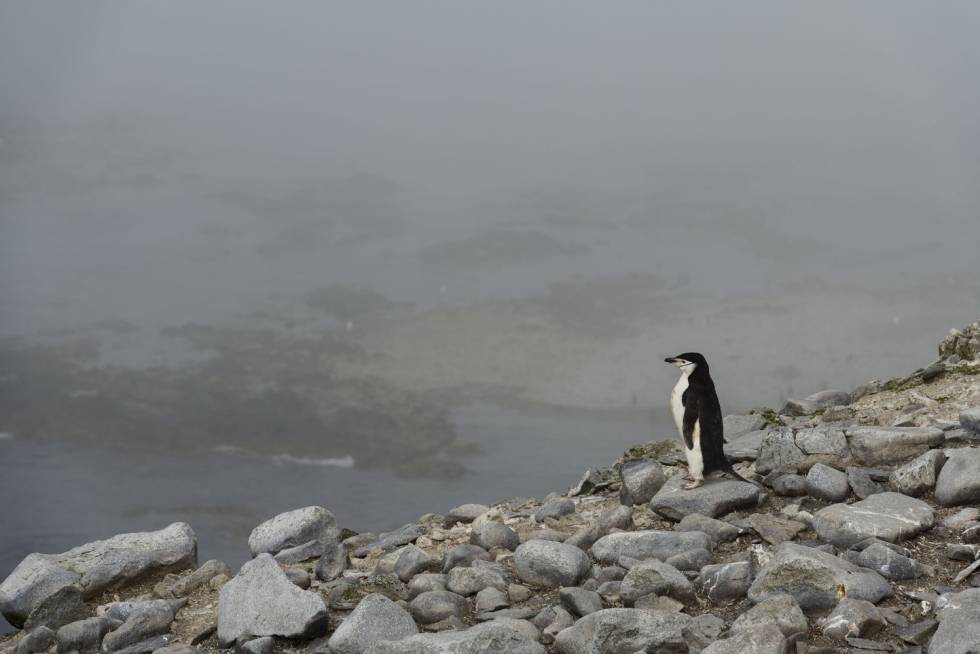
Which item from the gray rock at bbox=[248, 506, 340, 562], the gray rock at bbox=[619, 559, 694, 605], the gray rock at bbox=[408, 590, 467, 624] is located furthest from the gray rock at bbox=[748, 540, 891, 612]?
the gray rock at bbox=[248, 506, 340, 562]

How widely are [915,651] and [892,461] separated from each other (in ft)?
12.1

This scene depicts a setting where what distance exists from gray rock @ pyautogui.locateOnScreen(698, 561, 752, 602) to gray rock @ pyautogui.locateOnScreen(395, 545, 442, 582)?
2447mm

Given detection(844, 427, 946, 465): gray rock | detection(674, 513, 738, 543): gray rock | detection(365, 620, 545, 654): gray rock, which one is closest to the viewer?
detection(365, 620, 545, 654): gray rock

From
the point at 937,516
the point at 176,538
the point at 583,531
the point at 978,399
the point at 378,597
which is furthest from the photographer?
the point at 978,399

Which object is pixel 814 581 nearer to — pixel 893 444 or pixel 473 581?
pixel 473 581

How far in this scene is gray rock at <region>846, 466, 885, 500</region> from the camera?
9070 millimetres

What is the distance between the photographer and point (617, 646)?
6684 millimetres

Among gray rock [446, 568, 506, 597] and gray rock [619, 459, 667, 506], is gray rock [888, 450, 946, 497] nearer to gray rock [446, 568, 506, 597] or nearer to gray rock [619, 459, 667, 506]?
gray rock [619, 459, 667, 506]

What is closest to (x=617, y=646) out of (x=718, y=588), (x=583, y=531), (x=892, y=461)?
(x=718, y=588)

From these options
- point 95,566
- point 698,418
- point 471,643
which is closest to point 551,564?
point 471,643

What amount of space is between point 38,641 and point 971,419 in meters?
9.01

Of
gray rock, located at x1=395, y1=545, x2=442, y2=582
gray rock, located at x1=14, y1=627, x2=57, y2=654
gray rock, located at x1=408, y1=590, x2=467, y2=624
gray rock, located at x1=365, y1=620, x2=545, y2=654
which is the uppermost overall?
gray rock, located at x1=365, y1=620, x2=545, y2=654

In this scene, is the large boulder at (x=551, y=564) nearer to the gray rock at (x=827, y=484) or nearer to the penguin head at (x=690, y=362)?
the gray rock at (x=827, y=484)

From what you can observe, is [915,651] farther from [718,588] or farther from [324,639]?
[324,639]
